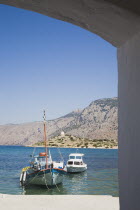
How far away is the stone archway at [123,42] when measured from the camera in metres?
2.33

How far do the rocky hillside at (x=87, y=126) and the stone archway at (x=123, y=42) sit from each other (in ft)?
406

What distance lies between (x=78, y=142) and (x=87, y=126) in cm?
2211

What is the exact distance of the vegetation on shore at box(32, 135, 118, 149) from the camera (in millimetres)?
123794

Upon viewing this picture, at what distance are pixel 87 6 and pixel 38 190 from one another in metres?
26.6

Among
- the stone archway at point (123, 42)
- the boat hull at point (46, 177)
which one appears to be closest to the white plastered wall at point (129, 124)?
the stone archway at point (123, 42)

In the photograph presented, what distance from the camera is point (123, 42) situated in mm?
2877

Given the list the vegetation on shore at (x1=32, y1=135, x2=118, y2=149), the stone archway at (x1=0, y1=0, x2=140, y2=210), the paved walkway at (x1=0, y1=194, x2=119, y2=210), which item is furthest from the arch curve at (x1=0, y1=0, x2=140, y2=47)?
the vegetation on shore at (x1=32, y1=135, x2=118, y2=149)

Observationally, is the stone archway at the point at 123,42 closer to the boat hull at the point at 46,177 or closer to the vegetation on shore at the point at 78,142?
the boat hull at the point at 46,177

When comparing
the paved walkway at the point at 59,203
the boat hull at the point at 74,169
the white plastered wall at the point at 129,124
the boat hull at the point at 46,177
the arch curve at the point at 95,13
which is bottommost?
the boat hull at the point at 74,169

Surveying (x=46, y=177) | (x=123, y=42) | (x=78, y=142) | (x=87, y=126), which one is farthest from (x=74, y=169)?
(x=87, y=126)

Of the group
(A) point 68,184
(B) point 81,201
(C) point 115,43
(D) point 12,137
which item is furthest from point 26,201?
(D) point 12,137

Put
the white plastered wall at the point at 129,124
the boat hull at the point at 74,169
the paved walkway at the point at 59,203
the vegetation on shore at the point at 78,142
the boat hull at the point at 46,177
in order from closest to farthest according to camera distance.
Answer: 1. the white plastered wall at the point at 129,124
2. the paved walkway at the point at 59,203
3. the boat hull at the point at 46,177
4. the boat hull at the point at 74,169
5. the vegetation on shore at the point at 78,142

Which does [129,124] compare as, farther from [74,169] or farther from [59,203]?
[74,169]

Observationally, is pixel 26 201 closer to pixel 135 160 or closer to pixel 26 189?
pixel 135 160
